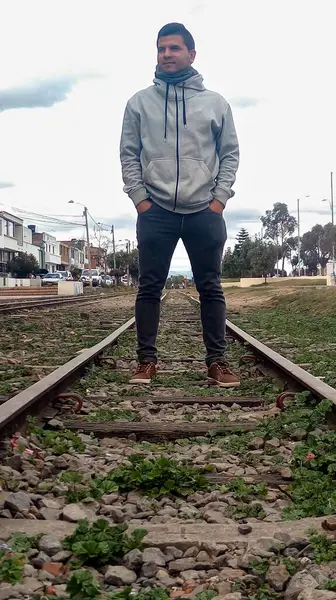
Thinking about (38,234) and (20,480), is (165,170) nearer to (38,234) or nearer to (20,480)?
(20,480)

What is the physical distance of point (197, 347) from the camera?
25.6ft

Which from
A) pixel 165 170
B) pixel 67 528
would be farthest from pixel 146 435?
pixel 165 170

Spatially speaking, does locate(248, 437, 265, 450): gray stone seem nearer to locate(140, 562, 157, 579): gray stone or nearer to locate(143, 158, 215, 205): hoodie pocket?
locate(140, 562, 157, 579): gray stone

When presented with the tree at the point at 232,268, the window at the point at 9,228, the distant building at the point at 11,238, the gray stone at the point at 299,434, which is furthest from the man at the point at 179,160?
the tree at the point at 232,268

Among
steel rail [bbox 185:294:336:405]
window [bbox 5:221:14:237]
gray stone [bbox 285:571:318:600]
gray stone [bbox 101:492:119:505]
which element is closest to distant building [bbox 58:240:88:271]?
window [bbox 5:221:14:237]

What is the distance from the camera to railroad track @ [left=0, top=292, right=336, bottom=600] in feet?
5.80

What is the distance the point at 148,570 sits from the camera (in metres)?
1.78

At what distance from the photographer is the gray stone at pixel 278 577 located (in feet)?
5.52

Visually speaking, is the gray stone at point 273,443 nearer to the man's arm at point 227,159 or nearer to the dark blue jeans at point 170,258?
the dark blue jeans at point 170,258

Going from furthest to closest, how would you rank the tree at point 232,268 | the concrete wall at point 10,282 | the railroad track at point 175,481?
the tree at point 232,268 → the concrete wall at point 10,282 → the railroad track at point 175,481

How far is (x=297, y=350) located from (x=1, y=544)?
5.64 meters

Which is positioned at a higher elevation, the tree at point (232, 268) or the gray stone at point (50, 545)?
the tree at point (232, 268)

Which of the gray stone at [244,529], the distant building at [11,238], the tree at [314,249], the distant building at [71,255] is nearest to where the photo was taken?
the gray stone at [244,529]

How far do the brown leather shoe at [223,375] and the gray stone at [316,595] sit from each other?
10.1ft
